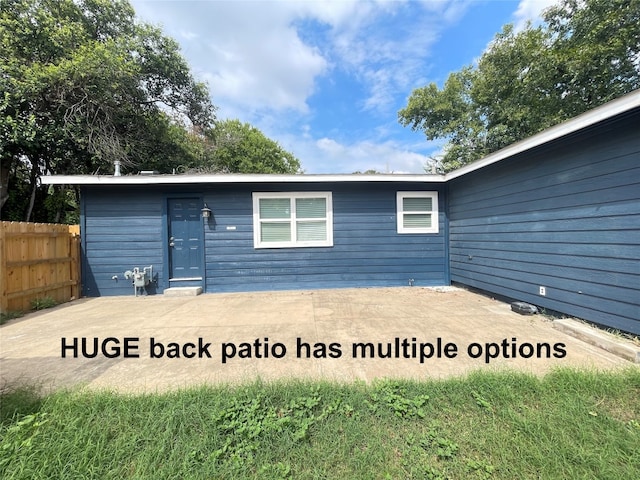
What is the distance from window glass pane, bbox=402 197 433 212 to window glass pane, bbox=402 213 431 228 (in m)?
0.11

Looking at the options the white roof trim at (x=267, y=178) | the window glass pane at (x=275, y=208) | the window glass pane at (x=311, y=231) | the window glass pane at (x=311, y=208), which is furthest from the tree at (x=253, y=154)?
the window glass pane at (x=311, y=231)

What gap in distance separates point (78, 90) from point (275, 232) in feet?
21.9

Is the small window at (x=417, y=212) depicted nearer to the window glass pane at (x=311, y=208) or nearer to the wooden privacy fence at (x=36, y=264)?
the window glass pane at (x=311, y=208)

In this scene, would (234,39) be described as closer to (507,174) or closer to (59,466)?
(507,174)

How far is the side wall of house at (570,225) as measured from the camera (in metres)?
2.81

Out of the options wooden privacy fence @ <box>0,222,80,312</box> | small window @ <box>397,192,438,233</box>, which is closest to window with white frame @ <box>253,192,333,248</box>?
small window @ <box>397,192,438,233</box>

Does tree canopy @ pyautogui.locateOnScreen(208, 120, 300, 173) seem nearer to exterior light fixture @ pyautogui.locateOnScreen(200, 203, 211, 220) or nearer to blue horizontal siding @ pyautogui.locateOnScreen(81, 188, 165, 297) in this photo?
blue horizontal siding @ pyautogui.locateOnScreen(81, 188, 165, 297)

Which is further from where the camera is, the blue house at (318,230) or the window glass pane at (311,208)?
the window glass pane at (311,208)

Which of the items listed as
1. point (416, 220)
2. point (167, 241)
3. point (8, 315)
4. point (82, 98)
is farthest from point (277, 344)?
point (82, 98)

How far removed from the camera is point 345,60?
1008cm

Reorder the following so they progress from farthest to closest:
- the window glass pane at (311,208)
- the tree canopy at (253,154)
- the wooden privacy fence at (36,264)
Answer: the tree canopy at (253,154) < the window glass pane at (311,208) < the wooden privacy fence at (36,264)

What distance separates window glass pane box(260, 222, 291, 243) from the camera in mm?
5859

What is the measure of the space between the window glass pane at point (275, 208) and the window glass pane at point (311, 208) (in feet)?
0.79

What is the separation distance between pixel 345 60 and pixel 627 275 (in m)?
10.4
